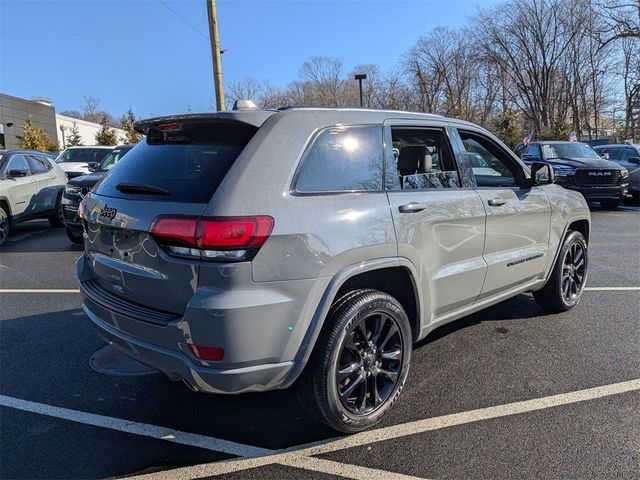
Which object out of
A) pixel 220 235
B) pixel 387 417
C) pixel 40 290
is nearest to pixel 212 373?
pixel 220 235

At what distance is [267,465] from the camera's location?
2.65m

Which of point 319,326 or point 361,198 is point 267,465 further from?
point 361,198

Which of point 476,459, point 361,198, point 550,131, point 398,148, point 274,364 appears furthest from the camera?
point 550,131

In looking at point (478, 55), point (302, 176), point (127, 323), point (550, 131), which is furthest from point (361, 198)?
point (478, 55)

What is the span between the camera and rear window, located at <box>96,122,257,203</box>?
2596 mm

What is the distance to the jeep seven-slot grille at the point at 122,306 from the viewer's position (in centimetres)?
256

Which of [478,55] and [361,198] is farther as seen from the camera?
[478,55]

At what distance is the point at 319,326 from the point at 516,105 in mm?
54514

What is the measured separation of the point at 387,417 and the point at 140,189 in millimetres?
2067

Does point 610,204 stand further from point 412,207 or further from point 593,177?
point 412,207

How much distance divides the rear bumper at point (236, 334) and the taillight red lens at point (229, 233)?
4.6 inches

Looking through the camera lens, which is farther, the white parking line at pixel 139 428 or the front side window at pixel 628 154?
the front side window at pixel 628 154

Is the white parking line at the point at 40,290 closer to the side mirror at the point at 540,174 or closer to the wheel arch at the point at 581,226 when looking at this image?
the side mirror at the point at 540,174

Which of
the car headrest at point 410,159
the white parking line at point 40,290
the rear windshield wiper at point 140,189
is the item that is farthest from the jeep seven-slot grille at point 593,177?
the rear windshield wiper at point 140,189
